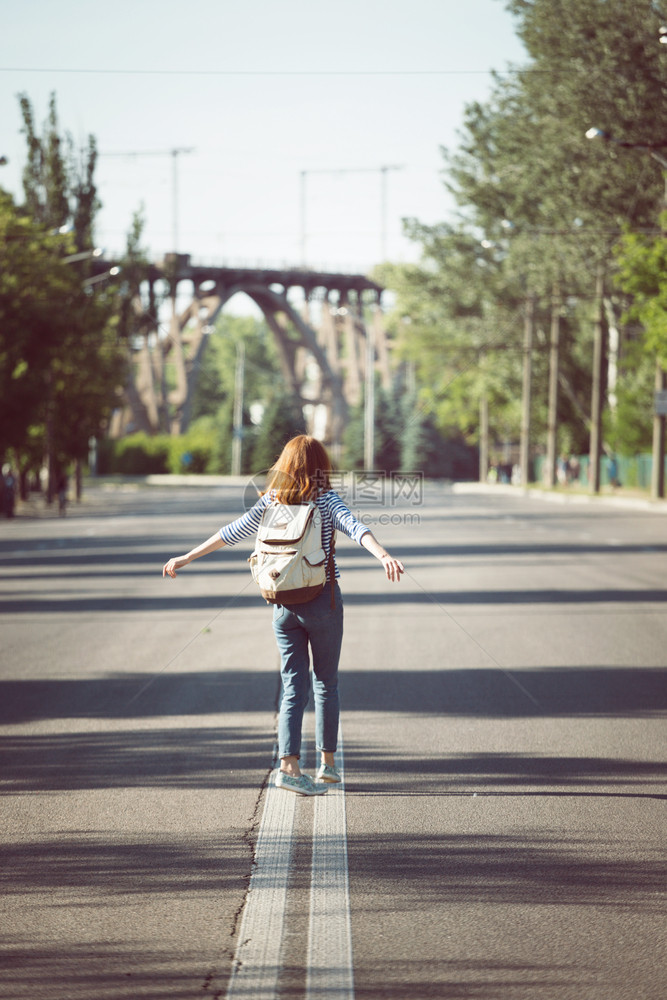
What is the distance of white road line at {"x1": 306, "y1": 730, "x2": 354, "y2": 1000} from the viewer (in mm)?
4207

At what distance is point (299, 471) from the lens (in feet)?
22.0

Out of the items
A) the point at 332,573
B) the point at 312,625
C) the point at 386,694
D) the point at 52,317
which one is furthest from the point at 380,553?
the point at 52,317

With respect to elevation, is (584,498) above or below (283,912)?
below

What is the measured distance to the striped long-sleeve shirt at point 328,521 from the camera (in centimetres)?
668

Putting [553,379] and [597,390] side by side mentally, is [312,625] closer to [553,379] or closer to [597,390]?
[597,390]

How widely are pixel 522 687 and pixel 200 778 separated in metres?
3.47

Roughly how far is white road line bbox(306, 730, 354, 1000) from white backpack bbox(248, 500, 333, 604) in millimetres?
1013

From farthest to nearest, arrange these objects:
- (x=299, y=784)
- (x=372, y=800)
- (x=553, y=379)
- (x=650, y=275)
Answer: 1. (x=553, y=379)
2. (x=650, y=275)
3. (x=299, y=784)
4. (x=372, y=800)

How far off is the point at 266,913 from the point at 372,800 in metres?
1.71

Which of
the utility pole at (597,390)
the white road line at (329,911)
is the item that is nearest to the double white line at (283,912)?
the white road line at (329,911)

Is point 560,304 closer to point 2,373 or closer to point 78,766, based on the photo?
point 2,373

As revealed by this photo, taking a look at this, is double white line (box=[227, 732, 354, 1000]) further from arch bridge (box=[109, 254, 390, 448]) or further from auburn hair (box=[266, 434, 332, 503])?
arch bridge (box=[109, 254, 390, 448])

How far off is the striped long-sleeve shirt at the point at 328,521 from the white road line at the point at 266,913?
132cm

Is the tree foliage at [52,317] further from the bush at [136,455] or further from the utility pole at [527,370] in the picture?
the bush at [136,455]
